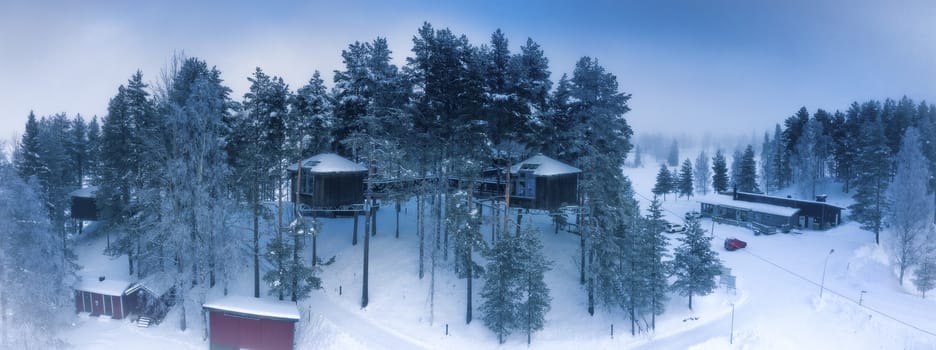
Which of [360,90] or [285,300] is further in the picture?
[360,90]

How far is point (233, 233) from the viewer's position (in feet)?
77.7

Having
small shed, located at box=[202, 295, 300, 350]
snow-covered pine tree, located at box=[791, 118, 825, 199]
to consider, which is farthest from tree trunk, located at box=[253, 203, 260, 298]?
snow-covered pine tree, located at box=[791, 118, 825, 199]

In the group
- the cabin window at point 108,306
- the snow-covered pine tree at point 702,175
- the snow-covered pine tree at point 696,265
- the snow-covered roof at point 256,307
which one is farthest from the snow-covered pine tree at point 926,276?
the snow-covered pine tree at point 702,175

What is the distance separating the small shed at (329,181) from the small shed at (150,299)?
879cm

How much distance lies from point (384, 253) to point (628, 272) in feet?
51.6

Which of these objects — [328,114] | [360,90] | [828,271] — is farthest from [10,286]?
[828,271]

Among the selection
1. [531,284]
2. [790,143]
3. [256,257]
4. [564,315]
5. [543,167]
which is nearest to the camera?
[531,284]

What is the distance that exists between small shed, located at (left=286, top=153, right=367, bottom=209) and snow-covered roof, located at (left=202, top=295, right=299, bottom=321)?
23.9ft

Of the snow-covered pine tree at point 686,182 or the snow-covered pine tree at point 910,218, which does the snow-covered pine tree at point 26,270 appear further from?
the snow-covered pine tree at point 686,182

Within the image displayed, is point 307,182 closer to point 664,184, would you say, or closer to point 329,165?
point 329,165

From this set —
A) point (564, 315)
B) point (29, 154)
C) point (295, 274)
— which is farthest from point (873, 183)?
point (29, 154)

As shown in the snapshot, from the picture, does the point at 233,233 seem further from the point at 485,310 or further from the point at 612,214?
the point at 612,214

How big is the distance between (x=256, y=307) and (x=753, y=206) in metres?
53.8

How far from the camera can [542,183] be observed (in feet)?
97.3
